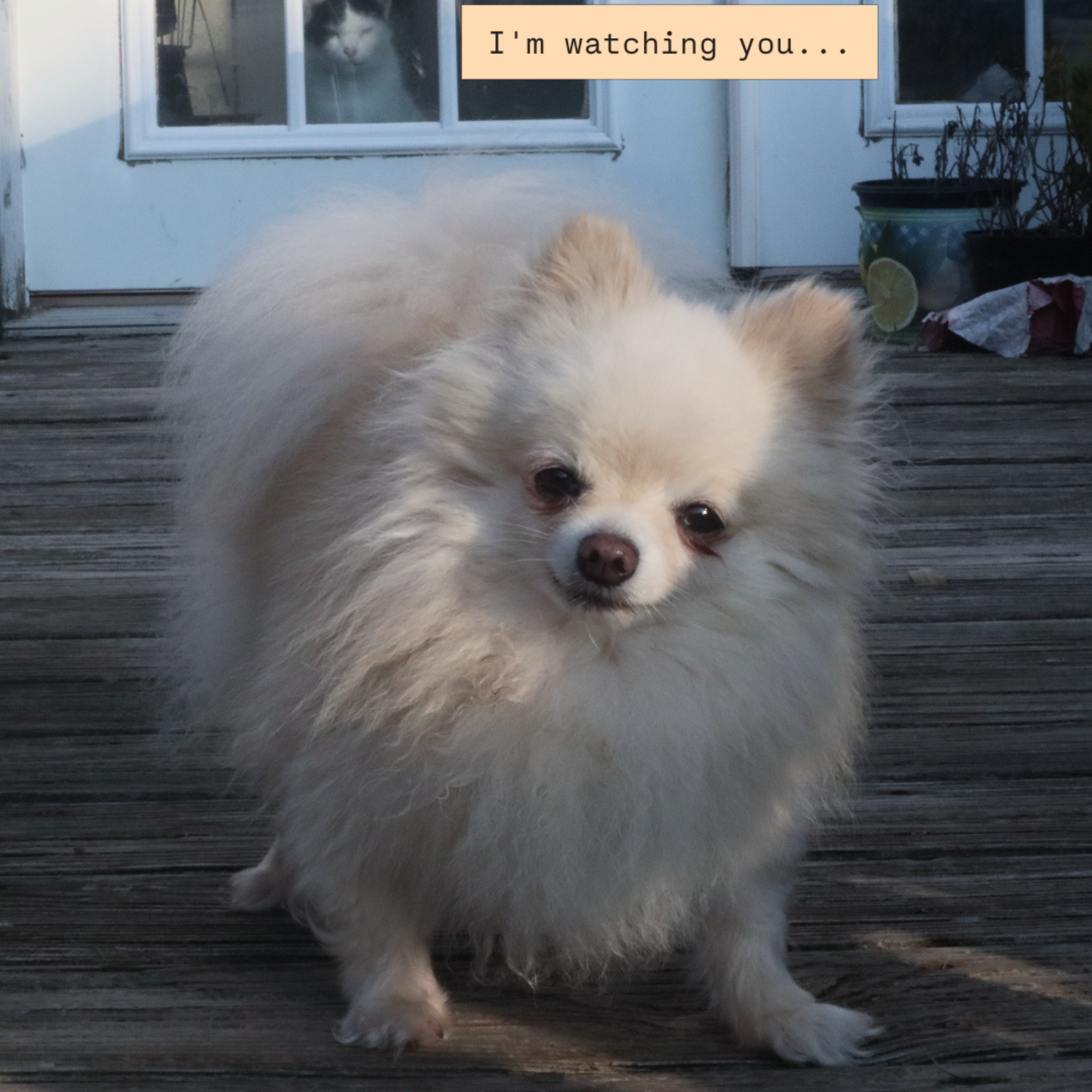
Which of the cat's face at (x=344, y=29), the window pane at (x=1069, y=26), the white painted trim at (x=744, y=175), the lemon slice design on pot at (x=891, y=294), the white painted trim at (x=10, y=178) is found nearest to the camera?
the lemon slice design on pot at (x=891, y=294)

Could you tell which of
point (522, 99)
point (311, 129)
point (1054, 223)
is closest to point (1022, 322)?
point (1054, 223)

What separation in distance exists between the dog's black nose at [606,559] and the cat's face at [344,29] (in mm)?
4029

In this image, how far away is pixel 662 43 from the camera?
16.6 feet

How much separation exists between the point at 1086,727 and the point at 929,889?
669 mm

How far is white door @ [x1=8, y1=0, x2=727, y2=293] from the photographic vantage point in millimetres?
5133

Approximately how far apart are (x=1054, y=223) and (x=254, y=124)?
2.82 meters

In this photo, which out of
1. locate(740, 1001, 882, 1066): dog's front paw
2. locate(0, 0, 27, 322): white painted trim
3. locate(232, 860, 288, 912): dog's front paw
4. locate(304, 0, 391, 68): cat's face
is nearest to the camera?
locate(740, 1001, 882, 1066): dog's front paw

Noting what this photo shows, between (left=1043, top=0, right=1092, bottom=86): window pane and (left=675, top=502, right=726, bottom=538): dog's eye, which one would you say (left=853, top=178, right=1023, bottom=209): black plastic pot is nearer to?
(left=1043, top=0, right=1092, bottom=86): window pane

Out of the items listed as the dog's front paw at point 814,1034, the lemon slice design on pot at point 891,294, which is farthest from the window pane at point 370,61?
the dog's front paw at point 814,1034

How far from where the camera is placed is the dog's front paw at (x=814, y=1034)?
1760 millimetres

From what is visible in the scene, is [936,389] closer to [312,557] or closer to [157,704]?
[157,704]

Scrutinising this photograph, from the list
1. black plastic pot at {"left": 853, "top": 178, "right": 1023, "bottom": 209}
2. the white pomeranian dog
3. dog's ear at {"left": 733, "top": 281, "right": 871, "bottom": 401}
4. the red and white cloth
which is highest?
black plastic pot at {"left": 853, "top": 178, "right": 1023, "bottom": 209}

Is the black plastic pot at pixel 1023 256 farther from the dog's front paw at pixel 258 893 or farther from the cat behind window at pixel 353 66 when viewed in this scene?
the dog's front paw at pixel 258 893

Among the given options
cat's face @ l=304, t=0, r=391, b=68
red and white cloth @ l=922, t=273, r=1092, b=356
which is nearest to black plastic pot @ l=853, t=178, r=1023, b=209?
red and white cloth @ l=922, t=273, r=1092, b=356
